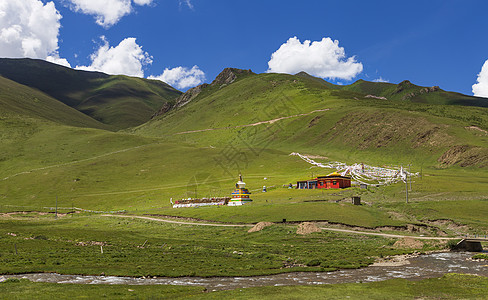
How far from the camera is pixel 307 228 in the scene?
64938 millimetres

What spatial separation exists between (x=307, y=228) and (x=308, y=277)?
1137 inches

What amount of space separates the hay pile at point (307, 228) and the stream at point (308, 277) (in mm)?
23037

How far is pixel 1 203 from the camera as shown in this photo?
134125 mm

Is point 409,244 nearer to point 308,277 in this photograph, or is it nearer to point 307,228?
point 307,228

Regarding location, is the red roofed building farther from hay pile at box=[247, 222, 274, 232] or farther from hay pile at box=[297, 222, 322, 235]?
hay pile at box=[297, 222, 322, 235]

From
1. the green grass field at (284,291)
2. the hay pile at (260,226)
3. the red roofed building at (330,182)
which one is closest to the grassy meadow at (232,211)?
the green grass field at (284,291)

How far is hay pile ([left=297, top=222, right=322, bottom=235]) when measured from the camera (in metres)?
64.3

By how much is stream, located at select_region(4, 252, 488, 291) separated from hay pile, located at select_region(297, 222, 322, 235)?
2304 centimetres

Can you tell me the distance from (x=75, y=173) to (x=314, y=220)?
129m

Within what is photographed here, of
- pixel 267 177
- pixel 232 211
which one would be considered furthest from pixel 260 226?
pixel 267 177

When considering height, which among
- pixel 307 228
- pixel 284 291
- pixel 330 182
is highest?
pixel 330 182

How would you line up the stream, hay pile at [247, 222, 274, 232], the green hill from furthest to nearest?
the green hill → hay pile at [247, 222, 274, 232] → the stream

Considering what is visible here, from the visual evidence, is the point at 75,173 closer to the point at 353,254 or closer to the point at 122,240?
the point at 122,240

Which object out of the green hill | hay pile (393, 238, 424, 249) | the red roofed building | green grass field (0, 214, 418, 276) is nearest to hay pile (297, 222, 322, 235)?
green grass field (0, 214, 418, 276)
